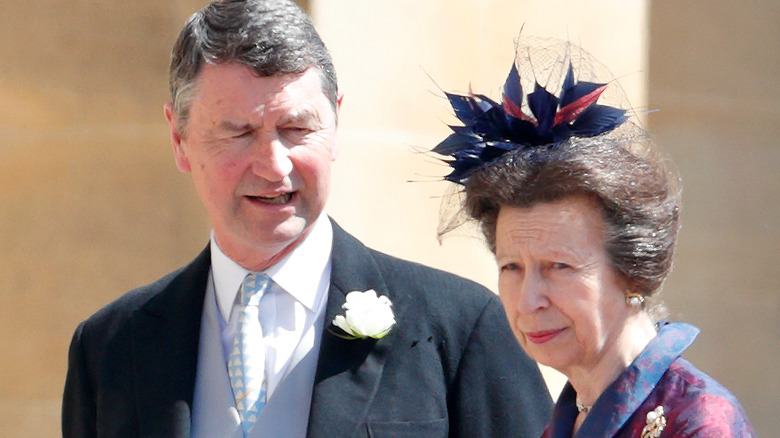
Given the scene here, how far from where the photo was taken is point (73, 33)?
4.46m

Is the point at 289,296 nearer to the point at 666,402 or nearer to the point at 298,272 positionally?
the point at 298,272

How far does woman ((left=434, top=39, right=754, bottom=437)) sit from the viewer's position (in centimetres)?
215

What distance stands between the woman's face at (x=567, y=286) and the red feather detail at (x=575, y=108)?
19 cm

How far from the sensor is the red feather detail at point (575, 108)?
91.1 inches

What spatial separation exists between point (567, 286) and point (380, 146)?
6.60 ft

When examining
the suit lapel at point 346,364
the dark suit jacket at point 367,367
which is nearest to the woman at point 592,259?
the dark suit jacket at point 367,367

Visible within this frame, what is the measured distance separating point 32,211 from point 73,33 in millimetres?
687

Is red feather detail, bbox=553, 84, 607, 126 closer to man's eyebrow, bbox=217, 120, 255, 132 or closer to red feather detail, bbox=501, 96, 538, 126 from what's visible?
red feather detail, bbox=501, 96, 538, 126

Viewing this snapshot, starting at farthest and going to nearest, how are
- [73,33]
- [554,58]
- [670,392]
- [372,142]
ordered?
[73,33] < [372,142] < [554,58] < [670,392]

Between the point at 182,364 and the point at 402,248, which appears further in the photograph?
the point at 402,248

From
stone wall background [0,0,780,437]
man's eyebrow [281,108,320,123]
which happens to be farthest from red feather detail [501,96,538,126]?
stone wall background [0,0,780,437]

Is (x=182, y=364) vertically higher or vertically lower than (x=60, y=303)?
higher

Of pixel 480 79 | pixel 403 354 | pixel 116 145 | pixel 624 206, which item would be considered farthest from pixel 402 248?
pixel 624 206

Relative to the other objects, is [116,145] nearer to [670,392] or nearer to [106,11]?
[106,11]
